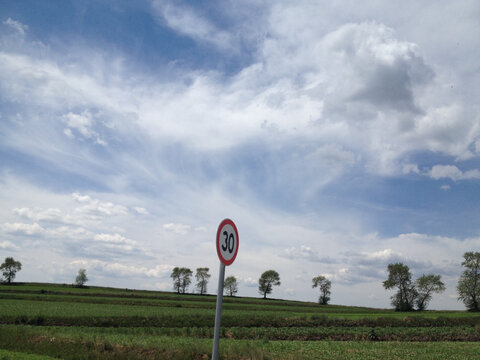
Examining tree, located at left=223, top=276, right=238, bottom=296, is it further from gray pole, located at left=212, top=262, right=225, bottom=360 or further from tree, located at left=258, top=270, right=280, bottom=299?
gray pole, located at left=212, top=262, right=225, bottom=360

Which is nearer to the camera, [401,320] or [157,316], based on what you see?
[157,316]

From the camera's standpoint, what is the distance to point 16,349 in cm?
1689

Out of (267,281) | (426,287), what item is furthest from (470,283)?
(267,281)

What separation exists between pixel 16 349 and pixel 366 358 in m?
18.5

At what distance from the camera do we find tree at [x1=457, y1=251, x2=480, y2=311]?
271ft

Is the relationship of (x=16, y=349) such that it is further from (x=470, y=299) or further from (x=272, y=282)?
(x=272, y=282)

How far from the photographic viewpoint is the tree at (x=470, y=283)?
271ft

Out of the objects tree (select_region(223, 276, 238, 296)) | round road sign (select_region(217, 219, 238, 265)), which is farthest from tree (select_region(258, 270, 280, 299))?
round road sign (select_region(217, 219, 238, 265))

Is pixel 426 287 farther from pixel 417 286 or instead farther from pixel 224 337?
pixel 224 337

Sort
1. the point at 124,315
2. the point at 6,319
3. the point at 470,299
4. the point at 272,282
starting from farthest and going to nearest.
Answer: the point at 272,282
the point at 470,299
the point at 124,315
the point at 6,319

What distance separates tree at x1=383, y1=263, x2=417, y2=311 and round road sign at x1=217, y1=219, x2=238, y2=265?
4005 inches

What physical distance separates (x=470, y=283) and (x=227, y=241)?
325ft

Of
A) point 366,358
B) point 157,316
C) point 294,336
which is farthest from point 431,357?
point 157,316

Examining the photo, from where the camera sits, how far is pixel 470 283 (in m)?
84.2
